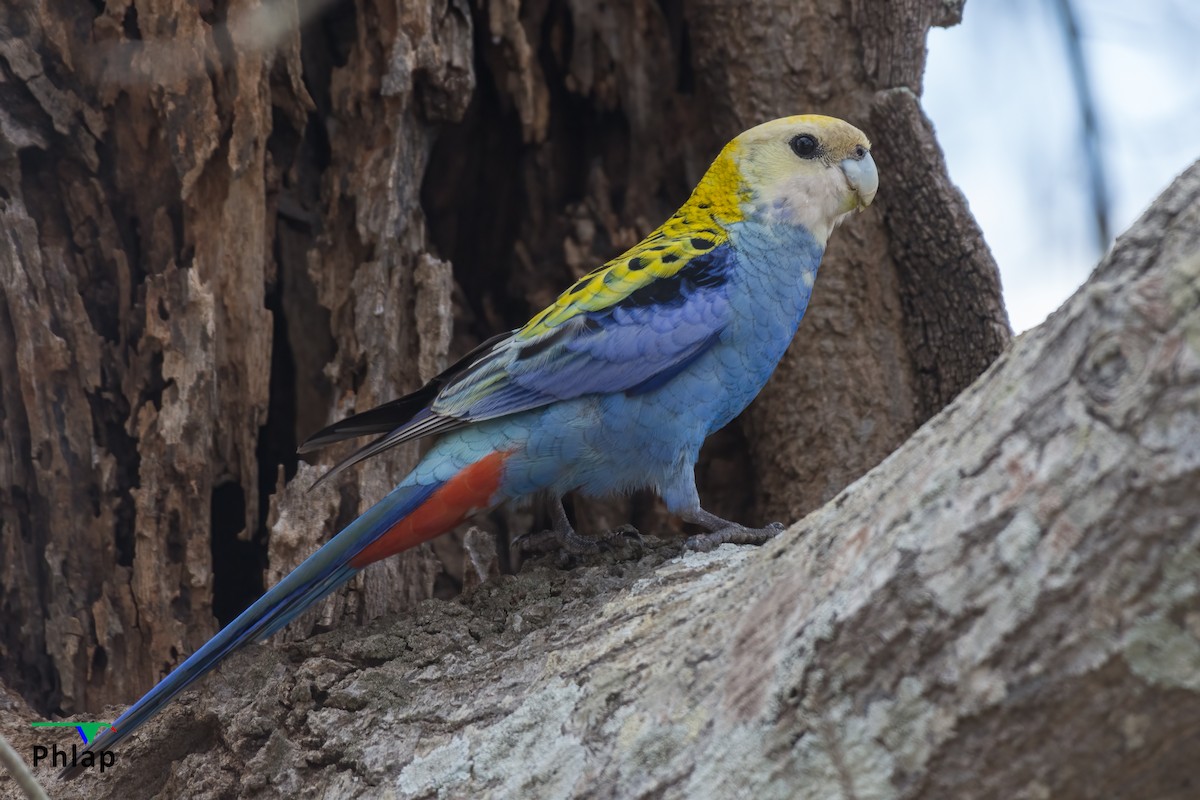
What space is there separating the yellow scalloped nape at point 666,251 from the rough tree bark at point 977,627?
1.43 metres

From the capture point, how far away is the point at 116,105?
13.8 ft

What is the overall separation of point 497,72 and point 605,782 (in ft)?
11.4

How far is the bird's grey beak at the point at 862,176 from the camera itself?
4.21 m

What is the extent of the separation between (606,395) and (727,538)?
614 mm

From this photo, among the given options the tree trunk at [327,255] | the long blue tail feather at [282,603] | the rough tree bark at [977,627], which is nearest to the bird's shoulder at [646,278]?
the tree trunk at [327,255]

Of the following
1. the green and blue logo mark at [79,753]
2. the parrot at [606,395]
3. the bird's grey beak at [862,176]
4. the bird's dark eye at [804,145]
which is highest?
the bird's dark eye at [804,145]

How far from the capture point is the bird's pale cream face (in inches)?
165

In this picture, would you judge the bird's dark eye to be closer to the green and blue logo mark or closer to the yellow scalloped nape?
the yellow scalloped nape

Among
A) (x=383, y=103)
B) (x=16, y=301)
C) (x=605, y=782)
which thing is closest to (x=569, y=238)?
(x=383, y=103)

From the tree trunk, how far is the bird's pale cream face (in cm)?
44

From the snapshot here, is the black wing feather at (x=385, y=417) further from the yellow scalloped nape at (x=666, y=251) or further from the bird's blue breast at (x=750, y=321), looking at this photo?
the bird's blue breast at (x=750, y=321)

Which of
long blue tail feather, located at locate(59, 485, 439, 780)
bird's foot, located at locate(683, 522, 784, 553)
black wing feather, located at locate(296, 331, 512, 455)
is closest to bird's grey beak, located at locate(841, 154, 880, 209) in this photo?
bird's foot, located at locate(683, 522, 784, 553)

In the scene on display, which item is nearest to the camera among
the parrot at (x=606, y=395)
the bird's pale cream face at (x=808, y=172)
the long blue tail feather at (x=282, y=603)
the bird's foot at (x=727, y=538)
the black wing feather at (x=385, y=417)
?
the long blue tail feather at (x=282, y=603)

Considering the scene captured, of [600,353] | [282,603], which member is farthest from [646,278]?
[282,603]
